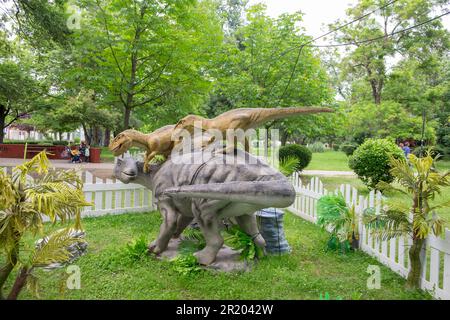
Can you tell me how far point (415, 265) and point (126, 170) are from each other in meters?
4.11

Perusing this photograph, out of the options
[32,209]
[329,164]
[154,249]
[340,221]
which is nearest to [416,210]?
[340,221]

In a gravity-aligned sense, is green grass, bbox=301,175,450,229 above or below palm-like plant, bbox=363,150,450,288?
below

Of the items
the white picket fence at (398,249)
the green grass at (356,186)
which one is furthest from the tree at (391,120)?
the white picket fence at (398,249)

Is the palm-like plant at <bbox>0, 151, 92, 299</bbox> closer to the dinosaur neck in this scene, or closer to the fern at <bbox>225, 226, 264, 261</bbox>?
the dinosaur neck

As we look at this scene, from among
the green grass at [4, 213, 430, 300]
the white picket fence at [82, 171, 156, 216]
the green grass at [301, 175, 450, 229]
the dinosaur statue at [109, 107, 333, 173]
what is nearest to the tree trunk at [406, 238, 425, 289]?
the green grass at [4, 213, 430, 300]

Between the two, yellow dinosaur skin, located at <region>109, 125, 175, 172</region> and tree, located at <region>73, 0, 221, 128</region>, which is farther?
tree, located at <region>73, 0, 221, 128</region>

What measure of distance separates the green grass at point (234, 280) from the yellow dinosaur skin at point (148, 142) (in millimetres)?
1469

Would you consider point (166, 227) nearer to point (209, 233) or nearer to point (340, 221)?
point (209, 233)

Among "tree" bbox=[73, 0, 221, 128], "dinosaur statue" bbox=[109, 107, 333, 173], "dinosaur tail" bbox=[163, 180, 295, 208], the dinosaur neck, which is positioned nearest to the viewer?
"dinosaur tail" bbox=[163, 180, 295, 208]

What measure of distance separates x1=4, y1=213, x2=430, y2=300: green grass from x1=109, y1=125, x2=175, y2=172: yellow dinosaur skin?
1469 millimetres

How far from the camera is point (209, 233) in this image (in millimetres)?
4316

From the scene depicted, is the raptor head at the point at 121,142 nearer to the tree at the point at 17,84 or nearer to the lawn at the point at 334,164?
the tree at the point at 17,84

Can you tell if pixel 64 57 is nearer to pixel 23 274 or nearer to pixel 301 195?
pixel 301 195

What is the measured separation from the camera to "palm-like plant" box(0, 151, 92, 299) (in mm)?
2803
